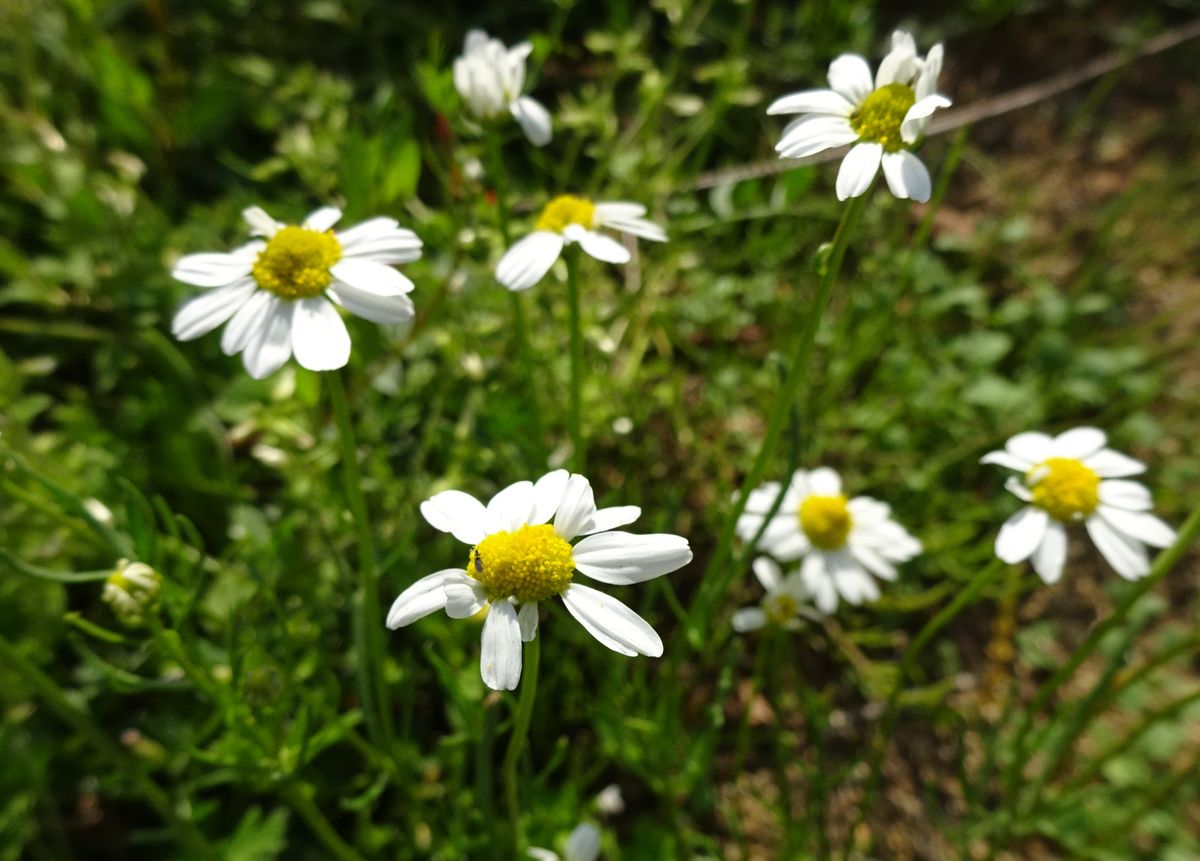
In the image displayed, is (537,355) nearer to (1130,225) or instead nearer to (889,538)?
(889,538)

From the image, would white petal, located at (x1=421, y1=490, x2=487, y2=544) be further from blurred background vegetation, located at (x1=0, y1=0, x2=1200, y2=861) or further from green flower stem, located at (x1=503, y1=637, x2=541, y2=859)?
blurred background vegetation, located at (x1=0, y1=0, x2=1200, y2=861)

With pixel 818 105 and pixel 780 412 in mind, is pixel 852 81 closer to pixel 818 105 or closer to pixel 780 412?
pixel 818 105

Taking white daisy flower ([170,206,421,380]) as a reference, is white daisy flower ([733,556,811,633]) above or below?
below

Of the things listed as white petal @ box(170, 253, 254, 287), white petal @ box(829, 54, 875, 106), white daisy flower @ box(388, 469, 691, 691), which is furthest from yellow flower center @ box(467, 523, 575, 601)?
white petal @ box(829, 54, 875, 106)

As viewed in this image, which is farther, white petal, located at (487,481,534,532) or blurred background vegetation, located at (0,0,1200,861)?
blurred background vegetation, located at (0,0,1200,861)

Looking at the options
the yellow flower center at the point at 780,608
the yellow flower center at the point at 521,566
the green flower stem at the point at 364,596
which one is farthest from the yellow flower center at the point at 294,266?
the yellow flower center at the point at 780,608
